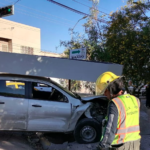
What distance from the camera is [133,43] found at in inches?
268

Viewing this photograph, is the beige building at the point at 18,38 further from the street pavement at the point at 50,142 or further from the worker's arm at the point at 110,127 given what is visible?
the worker's arm at the point at 110,127

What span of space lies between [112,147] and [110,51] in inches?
224

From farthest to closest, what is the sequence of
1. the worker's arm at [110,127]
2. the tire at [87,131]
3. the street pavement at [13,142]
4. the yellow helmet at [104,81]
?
the tire at [87,131], the street pavement at [13,142], the yellow helmet at [104,81], the worker's arm at [110,127]

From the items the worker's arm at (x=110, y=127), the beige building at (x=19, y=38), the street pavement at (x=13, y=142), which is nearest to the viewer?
the worker's arm at (x=110, y=127)

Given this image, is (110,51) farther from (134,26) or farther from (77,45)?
(77,45)

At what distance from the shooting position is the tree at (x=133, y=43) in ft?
22.2

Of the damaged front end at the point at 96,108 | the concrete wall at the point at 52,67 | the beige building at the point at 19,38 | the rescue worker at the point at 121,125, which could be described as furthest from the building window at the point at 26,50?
the rescue worker at the point at 121,125

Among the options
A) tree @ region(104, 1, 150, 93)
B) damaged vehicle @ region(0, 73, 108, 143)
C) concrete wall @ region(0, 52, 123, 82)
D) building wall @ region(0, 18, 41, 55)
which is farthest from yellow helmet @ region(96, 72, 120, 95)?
building wall @ region(0, 18, 41, 55)

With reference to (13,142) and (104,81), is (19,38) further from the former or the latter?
(104,81)

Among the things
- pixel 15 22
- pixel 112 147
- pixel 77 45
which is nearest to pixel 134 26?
pixel 77 45

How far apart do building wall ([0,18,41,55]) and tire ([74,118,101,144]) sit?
1687 centimetres

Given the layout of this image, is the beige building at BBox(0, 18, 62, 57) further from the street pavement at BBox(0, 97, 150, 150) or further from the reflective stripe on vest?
the reflective stripe on vest

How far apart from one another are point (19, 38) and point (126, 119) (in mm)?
19806

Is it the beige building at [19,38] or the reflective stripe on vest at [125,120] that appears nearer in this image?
the reflective stripe on vest at [125,120]
